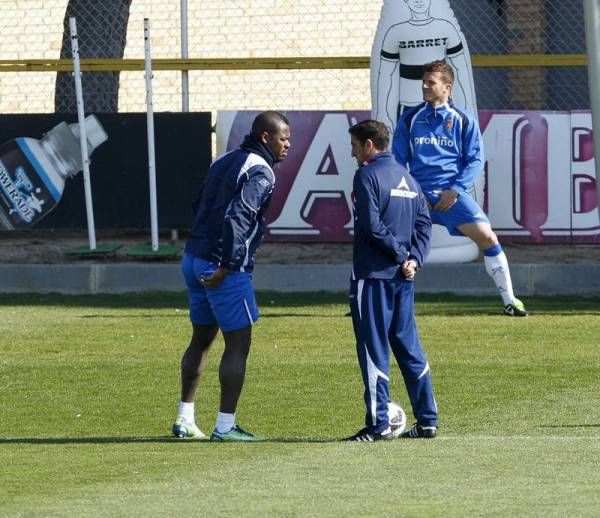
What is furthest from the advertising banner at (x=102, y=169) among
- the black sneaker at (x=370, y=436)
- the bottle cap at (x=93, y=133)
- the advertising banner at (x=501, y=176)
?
the black sneaker at (x=370, y=436)

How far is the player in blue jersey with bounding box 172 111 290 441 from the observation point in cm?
855

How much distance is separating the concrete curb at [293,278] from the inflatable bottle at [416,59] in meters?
0.26

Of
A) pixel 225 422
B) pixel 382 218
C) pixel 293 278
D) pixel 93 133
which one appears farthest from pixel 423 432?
pixel 93 133

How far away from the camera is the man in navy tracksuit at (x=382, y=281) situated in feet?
27.9

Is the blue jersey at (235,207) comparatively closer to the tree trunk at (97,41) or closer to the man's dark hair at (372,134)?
the man's dark hair at (372,134)

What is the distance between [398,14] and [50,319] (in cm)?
490

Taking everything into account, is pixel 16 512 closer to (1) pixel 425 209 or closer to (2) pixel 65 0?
(1) pixel 425 209

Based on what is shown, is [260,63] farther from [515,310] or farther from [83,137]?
[515,310]

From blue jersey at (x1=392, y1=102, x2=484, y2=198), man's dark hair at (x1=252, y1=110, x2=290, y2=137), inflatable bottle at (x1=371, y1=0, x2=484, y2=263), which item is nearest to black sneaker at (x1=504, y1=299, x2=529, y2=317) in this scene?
blue jersey at (x1=392, y1=102, x2=484, y2=198)

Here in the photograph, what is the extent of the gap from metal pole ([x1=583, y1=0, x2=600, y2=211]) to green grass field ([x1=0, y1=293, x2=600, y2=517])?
1617 mm

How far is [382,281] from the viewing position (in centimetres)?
854

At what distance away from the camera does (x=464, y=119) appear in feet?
43.7

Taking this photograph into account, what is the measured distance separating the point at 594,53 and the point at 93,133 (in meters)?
10.3

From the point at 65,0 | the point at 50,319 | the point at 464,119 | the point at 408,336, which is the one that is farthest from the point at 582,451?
the point at 65,0
